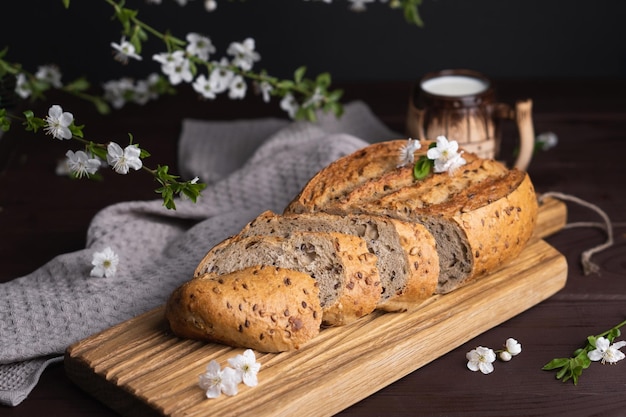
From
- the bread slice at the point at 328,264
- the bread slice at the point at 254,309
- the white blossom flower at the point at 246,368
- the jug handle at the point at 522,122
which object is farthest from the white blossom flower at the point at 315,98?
the white blossom flower at the point at 246,368

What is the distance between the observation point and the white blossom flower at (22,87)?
3713mm

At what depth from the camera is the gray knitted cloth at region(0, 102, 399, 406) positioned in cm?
275

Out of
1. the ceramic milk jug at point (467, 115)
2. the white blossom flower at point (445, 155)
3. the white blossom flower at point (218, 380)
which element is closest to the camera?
the white blossom flower at point (218, 380)

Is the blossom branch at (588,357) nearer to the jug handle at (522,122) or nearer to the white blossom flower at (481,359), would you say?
the white blossom flower at (481,359)

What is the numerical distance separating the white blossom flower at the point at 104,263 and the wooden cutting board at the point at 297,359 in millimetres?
353

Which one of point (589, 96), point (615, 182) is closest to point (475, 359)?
point (615, 182)

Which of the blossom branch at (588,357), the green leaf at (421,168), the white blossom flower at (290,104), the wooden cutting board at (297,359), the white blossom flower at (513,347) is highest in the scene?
the white blossom flower at (290,104)

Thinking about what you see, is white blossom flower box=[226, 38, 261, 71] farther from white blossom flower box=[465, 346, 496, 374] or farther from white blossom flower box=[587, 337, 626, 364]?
white blossom flower box=[587, 337, 626, 364]

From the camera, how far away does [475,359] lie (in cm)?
268

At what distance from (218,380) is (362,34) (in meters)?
2.72

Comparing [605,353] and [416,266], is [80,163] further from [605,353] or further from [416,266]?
[605,353]

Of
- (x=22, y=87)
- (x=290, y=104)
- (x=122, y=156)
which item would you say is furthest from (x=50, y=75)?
(x=122, y=156)

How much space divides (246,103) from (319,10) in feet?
1.89

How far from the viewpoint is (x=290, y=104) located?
3.88 metres
